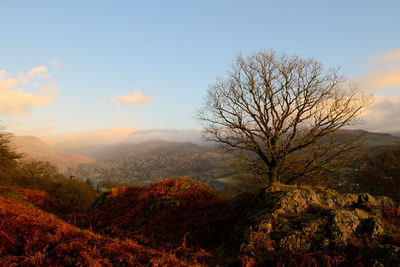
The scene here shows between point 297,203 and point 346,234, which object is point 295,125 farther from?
point 346,234

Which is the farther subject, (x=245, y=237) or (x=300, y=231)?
(x=245, y=237)

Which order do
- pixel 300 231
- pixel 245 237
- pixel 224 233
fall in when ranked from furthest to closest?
pixel 224 233, pixel 245 237, pixel 300 231

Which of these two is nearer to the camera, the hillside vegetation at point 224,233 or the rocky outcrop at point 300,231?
the hillside vegetation at point 224,233

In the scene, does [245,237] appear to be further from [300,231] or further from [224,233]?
[224,233]

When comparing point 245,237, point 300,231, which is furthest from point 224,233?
point 300,231

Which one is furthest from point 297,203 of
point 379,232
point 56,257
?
point 56,257

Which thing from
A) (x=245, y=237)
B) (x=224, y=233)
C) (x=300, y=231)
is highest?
(x=300, y=231)

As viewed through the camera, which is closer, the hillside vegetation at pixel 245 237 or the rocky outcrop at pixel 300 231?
the hillside vegetation at pixel 245 237

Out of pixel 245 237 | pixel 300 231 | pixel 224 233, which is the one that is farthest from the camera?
pixel 224 233

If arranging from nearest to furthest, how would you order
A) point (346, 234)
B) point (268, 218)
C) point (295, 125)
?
point (346, 234)
point (268, 218)
point (295, 125)

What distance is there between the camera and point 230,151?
1941cm

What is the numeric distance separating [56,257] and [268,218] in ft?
17.6

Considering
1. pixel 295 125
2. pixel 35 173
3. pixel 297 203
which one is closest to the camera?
pixel 297 203

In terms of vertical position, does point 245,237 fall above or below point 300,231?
below
